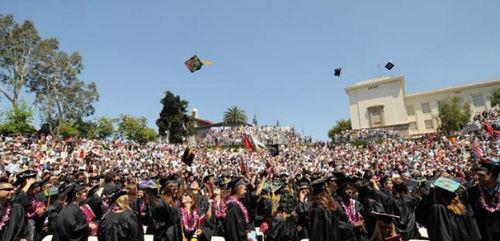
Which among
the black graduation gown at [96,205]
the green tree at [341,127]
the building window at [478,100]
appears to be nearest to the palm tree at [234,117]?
the green tree at [341,127]

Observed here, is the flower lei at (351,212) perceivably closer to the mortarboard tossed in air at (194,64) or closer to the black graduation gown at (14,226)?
the black graduation gown at (14,226)

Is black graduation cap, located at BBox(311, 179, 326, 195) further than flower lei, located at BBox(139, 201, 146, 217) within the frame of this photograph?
No

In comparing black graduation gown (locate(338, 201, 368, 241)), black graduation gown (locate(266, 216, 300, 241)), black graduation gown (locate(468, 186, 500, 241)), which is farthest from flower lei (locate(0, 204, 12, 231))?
black graduation gown (locate(468, 186, 500, 241))

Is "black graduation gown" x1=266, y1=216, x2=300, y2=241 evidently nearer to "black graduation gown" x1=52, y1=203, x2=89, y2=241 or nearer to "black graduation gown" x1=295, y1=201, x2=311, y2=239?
"black graduation gown" x1=295, y1=201, x2=311, y2=239

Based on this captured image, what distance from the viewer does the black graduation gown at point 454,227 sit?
4.61m

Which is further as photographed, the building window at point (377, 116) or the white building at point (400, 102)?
the building window at point (377, 116)

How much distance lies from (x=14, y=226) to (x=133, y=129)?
66.6 meters

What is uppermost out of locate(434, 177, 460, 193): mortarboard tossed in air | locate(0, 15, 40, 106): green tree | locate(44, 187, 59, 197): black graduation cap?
locate(0, 15, 40, 106): green tree

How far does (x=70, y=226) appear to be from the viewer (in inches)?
219

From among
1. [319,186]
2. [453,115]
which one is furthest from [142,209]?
[453,115]

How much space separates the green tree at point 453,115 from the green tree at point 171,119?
4297 centimetres

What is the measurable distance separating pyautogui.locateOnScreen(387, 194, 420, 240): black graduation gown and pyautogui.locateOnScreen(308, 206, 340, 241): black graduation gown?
94.2 inches

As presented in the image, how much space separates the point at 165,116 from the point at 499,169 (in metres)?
57.7

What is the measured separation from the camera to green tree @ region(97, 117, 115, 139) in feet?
212
